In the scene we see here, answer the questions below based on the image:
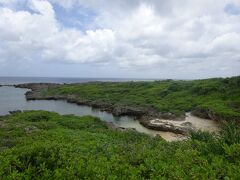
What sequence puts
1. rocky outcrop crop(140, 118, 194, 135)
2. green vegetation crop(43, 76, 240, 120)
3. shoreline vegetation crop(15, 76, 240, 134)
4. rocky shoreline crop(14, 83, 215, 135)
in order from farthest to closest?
green vegetation crop(43, 76, 240, 120) → shoreline vegetation crop(15, 76, 240, 134) → rocky shoreline crop(14, 83, 215, 135) → rocky outcrop crop(140, 118, 194, 135)

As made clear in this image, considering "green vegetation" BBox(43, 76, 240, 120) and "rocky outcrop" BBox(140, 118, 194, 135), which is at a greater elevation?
"green vegetation" BBox(43, 76, 240, 120)

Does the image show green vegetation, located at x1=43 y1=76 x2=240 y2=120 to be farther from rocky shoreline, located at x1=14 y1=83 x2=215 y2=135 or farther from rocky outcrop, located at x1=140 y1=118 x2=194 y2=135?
rocky outcrop, located at x1=140 y1=118 x2=194 y2=135

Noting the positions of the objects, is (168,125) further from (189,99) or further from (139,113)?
(189,99)

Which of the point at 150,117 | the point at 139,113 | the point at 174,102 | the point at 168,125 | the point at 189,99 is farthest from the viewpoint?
the point at 189,99

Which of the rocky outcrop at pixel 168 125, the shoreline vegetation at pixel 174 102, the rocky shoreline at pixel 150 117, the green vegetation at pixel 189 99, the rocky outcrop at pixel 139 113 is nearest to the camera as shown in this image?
the rocky outcrop at pixel 168 125

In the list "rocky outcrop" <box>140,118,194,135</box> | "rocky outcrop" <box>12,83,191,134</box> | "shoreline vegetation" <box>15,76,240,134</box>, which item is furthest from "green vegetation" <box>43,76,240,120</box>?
"rocky outcrop" <box>140,118,194,135</box>

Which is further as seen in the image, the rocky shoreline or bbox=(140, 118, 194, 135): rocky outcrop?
the rocky shoreline

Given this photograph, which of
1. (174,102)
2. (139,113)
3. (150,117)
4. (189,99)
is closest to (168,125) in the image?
(150,117)

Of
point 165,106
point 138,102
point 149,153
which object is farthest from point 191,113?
point 149,153

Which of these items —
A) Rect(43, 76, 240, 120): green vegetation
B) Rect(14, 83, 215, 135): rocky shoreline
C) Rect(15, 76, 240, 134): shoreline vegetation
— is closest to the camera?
Rect(14, 83, 215, 135): rocky shoreline

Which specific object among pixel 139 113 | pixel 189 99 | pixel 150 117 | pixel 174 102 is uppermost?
pixel 189 99

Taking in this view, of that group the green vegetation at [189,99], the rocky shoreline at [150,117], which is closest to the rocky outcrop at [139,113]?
the rocky shoreline at [150,117]

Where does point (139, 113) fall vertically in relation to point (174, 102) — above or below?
below

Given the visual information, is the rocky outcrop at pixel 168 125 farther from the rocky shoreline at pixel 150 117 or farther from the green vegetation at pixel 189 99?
the green vegetation at pixel 189 99
